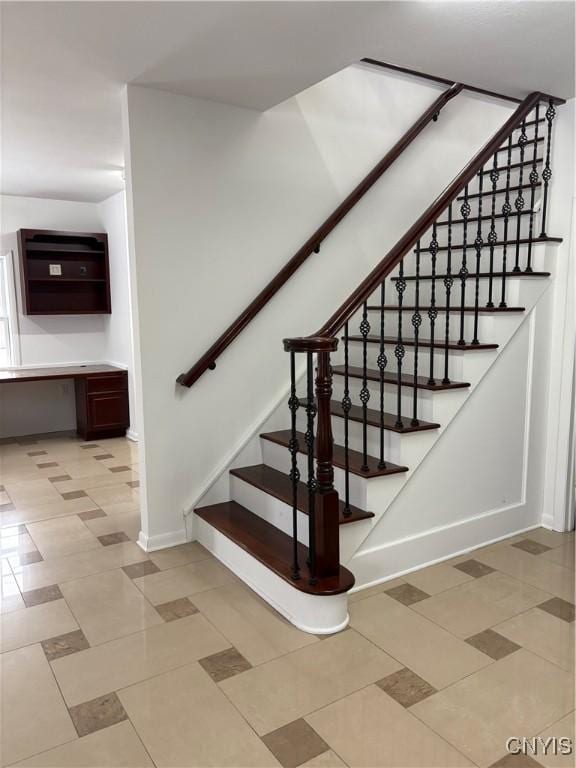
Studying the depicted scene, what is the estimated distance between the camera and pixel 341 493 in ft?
9.53

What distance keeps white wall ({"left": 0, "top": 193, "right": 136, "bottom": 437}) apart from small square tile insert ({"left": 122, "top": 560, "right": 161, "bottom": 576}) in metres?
2.97

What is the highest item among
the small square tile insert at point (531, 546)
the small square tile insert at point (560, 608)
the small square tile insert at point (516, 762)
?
the small square tile insert at point (531, 546)

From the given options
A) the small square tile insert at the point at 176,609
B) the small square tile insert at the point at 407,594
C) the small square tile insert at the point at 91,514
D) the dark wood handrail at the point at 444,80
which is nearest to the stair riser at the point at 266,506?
the small square tile insert at the point at 407,594

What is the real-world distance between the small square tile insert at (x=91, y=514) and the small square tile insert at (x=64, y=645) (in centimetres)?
135

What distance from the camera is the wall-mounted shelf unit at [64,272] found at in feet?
19.2

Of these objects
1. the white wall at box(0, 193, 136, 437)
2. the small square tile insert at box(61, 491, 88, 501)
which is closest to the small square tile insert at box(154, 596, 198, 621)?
the small square tile insert at box(61, 491, 88, 501)

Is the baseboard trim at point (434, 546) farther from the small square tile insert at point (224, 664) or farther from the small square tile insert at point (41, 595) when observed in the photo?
the small square tile insert at point (41, 595)

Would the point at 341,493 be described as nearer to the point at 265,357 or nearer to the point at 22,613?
the point at 265,357

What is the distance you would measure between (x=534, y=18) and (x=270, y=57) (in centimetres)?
109

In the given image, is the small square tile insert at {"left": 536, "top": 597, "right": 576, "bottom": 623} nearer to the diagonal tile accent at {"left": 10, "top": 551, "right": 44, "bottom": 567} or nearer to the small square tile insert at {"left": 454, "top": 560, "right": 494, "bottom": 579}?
the small square tile insert at {"left": 454, "top": 560, "right": 494, "bottom": 579}

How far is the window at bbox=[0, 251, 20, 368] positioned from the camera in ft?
19.6

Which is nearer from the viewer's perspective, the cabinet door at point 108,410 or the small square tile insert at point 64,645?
the small square tile insert at point 64,645

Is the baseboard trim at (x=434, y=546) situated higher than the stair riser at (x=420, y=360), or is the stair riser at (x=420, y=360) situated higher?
the stair riser at (x=420, y=360)

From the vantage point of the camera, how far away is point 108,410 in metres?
5.86
